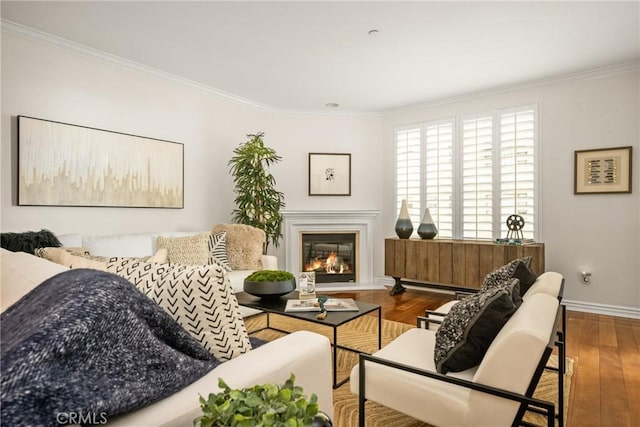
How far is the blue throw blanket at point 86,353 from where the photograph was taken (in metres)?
0.62

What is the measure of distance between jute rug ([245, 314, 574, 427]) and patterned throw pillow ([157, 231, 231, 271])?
2.40ft

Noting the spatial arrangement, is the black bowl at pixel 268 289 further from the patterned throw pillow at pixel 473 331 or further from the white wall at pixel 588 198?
the white wall at pixel 588 198

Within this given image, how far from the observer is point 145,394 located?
824 millimetres

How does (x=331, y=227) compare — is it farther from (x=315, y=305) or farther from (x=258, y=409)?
(x=258, y=409)

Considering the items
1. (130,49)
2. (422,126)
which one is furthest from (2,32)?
(422,126)

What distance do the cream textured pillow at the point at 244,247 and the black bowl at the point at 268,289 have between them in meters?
1.34

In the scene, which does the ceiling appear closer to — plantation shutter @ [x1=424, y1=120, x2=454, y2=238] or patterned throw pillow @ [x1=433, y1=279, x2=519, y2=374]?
plantation shutter @ [x1=424, y1=120, x2=454, y2=238]

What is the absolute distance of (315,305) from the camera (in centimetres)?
246

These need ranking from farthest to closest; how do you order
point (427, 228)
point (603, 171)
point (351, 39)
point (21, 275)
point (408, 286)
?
point (408, 286), point (427, 228), point (603, 171), point (351, 39), point (21, 275)

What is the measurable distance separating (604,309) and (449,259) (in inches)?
64.8

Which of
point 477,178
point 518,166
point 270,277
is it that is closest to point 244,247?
point 270,277

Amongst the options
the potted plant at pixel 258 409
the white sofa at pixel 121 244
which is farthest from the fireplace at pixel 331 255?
the potted plant at pixel 258 409

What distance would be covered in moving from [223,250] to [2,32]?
257 cm

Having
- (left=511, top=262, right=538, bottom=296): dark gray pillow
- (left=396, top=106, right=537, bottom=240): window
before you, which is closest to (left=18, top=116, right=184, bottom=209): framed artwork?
(left=396, top=106, right=537, bottom=240): window
